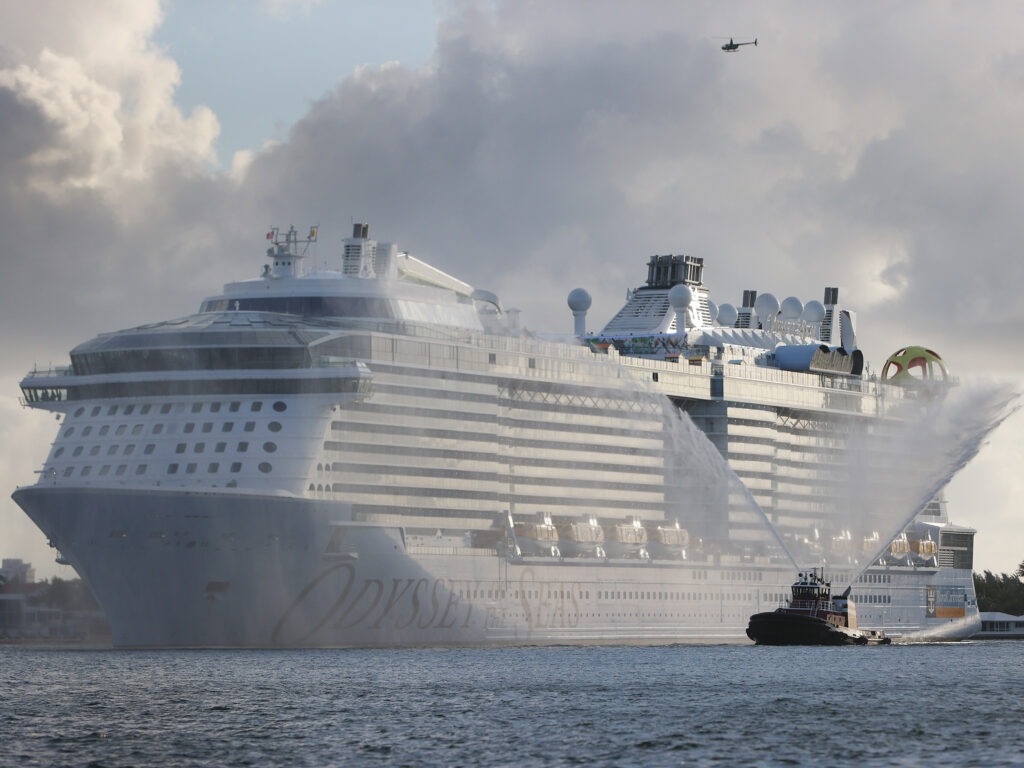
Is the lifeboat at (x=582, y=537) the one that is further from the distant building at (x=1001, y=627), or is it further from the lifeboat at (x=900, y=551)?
the distant building at (x=1001, y=627)

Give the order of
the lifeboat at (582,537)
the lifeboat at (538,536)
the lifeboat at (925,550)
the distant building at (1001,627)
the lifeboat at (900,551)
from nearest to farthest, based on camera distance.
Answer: the lifeboat at (538,536)
the lifeboat at (582,537)
the lifeboat at (900,551)
the lifeboat at (925,550)
the distant building at (1001,627)

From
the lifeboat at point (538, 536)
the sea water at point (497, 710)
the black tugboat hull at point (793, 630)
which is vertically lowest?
the sea water at point (497, 710)

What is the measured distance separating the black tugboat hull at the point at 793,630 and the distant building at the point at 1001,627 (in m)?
70.1

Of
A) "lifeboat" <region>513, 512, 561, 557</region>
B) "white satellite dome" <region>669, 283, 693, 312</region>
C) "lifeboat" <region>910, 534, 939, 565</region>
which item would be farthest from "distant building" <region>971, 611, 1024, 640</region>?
"lifeboat" <region>513, 512, 561, 557</region>

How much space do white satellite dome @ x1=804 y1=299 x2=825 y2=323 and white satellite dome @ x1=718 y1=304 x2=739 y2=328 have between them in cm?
773

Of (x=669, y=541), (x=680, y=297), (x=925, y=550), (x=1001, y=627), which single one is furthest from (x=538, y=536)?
(x=1001, y=627)

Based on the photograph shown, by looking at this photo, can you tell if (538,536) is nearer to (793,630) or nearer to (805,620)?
(793,630)

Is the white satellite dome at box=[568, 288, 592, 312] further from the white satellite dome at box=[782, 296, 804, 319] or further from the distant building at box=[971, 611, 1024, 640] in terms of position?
the distant building at box=[971, 611, 1024, 640]

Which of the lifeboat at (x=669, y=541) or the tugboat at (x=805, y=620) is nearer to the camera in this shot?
the tugboat at (x=805, y=620)

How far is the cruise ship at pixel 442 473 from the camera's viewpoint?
85.9 meters

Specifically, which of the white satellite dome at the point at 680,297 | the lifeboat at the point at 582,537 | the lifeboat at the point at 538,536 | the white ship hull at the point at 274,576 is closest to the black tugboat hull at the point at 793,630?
the lifeboat at the point at 582,537

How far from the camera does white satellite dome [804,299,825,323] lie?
439 feet

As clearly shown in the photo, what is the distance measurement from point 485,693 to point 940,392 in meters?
66.7

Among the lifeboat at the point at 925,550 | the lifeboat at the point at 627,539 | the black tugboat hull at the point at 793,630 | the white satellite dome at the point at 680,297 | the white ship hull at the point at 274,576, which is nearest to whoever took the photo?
the white ship hull at the point at 274,576
